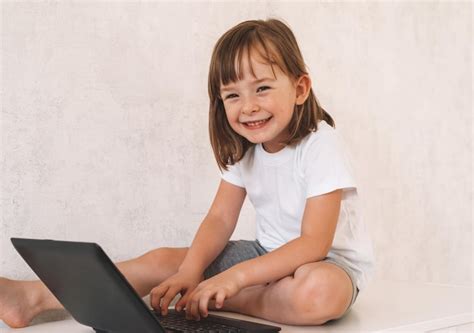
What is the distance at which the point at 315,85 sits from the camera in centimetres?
188

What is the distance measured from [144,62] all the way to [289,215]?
47 cm

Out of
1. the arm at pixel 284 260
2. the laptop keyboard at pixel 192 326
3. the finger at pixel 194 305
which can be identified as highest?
the arm at pixel 284 260

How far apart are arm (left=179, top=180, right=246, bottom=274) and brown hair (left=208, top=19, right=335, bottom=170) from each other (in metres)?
0.08

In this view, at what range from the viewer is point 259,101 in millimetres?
1247

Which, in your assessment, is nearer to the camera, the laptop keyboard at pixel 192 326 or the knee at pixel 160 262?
the laptop keyboard at pixel 192 326

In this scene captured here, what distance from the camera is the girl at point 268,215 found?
1.15 metres

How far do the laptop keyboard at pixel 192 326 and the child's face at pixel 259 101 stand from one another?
34cm

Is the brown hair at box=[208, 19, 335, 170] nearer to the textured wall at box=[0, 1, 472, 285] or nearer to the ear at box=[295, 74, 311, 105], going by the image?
the ear at box=[295, 74, 311, 105]

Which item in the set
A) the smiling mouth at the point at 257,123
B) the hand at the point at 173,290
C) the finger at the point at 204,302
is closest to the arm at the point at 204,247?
the hand at the point at 173,290

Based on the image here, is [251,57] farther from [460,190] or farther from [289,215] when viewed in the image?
[460,190]

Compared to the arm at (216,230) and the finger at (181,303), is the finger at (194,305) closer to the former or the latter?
the finger at (181,303)

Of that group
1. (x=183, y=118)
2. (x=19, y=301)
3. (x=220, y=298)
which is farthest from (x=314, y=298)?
(x=183, y=118)

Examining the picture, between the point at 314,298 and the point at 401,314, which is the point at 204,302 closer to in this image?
the point at 314,298

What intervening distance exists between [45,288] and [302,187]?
496mm
